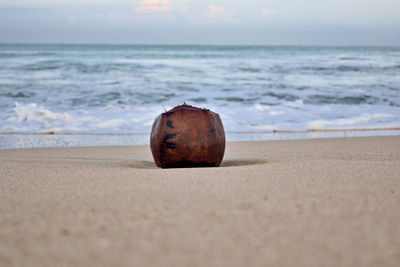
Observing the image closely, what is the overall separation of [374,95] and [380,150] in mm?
8026

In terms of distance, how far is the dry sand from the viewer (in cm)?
211

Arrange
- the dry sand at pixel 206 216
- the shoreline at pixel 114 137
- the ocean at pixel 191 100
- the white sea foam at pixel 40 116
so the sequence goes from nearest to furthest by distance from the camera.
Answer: the dry sand at pixel 206 216 < the shoreline at pixel 114 137 < the ocean at pixel 191 100 < the white sea foam at pixel 40 116

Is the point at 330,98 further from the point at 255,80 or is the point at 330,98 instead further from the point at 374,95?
the point at 255,80

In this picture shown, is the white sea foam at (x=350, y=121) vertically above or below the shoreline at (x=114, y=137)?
below

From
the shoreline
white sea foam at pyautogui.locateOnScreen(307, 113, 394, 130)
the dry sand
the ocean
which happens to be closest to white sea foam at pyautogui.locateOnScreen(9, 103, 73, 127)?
the ocean

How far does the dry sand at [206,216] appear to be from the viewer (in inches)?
83.0

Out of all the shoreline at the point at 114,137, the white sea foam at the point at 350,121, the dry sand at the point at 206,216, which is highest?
the dry sand at the point at 206,216

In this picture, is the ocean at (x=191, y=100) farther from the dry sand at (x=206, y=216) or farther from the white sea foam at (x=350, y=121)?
the dry sand at (x=206, y=216)

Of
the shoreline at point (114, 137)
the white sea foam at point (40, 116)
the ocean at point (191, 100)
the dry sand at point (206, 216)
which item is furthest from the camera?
the white sea foam at point (40, 116)

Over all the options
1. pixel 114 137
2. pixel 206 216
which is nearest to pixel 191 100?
pixel 114 137

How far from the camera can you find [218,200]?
110 inches

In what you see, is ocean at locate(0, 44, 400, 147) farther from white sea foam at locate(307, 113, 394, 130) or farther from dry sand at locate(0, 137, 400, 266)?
dry sand at locate(0, 137, 400, 266)

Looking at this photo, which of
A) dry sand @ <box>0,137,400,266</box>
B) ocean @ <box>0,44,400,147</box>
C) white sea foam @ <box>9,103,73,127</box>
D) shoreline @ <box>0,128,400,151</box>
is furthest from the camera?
white sea foam @ <box>9,103,73,127</box>

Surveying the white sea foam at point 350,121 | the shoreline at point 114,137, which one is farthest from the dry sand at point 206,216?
the white sea foam at point 350,121
